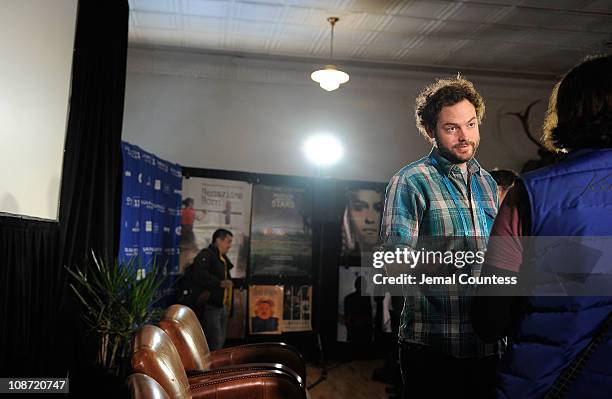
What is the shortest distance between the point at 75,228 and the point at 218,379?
1.71 metres

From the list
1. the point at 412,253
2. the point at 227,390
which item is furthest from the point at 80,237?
the point at 412,253

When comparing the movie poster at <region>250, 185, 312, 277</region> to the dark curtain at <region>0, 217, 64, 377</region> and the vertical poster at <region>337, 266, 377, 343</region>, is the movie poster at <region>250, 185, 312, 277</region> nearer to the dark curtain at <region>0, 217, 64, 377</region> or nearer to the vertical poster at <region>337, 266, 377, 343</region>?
the vertical poster at <region>337, 266, 377, 343</region>

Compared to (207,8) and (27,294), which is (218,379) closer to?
(27,294)

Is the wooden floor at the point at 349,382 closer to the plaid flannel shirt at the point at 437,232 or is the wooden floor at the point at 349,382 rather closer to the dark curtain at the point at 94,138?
the dark curtain at the point at 94,138

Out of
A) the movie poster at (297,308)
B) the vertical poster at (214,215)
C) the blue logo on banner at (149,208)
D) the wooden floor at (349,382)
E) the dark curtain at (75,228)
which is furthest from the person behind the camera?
the movie poster at (297,308)

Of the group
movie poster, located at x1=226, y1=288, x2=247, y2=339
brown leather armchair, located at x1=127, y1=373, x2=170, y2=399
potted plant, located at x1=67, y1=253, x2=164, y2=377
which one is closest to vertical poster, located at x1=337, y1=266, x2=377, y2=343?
movie poster, located at x1=226, y1=288, x2=247, y2=339

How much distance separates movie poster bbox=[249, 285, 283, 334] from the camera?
5824 mm

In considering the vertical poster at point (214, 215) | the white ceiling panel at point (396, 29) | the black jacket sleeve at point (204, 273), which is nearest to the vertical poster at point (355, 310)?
the vertical poster at point (214, 215)

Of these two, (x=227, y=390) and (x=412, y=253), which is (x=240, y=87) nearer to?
(x=227, y=390)

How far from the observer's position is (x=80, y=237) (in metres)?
3.64

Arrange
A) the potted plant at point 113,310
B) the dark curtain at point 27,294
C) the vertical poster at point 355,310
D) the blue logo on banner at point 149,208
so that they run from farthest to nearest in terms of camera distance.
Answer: the vertical poster at point 355,310 < the blue logo on banner at point 149,208 < the potted plant at point 113,310 < the dark curtain at point 27,294

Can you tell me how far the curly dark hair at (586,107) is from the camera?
3.50 feet

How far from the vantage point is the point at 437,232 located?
1.35m

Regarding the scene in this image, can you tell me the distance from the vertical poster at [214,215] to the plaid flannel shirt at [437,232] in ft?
15.0
